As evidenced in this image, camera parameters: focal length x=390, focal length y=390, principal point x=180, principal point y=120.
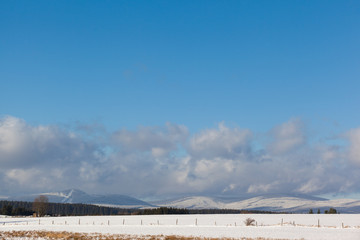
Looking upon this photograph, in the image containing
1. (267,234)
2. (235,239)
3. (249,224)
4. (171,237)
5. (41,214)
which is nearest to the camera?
(235,239)

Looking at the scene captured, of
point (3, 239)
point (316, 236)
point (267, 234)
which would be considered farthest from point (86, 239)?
point (316, 236)

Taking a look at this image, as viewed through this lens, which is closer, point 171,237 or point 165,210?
point 171,237

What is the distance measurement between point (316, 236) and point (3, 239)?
47.6 metres

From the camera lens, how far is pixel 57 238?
61.4 meters

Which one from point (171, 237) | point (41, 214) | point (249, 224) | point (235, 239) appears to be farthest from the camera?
point (41, 214)

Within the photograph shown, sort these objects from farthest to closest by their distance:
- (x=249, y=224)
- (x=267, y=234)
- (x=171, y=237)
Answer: (x=249, y=224) → (x=267, y=234) → (x=171, y=237)

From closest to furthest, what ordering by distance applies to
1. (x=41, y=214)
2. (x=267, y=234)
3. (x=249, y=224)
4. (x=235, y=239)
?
(x=235, y=239) → (x=267, y=234) → (x=249, y=224) → (x=41, y=214)

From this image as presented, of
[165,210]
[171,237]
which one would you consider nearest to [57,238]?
[171,237]

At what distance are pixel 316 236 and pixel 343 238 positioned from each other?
4048 mm

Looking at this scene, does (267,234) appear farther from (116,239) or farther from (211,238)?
(116,239)

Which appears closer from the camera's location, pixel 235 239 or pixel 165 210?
pixel 235 239

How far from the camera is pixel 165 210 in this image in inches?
7825

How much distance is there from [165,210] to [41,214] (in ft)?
207

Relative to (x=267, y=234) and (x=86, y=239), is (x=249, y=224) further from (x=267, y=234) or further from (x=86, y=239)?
(x=86, y=239)
